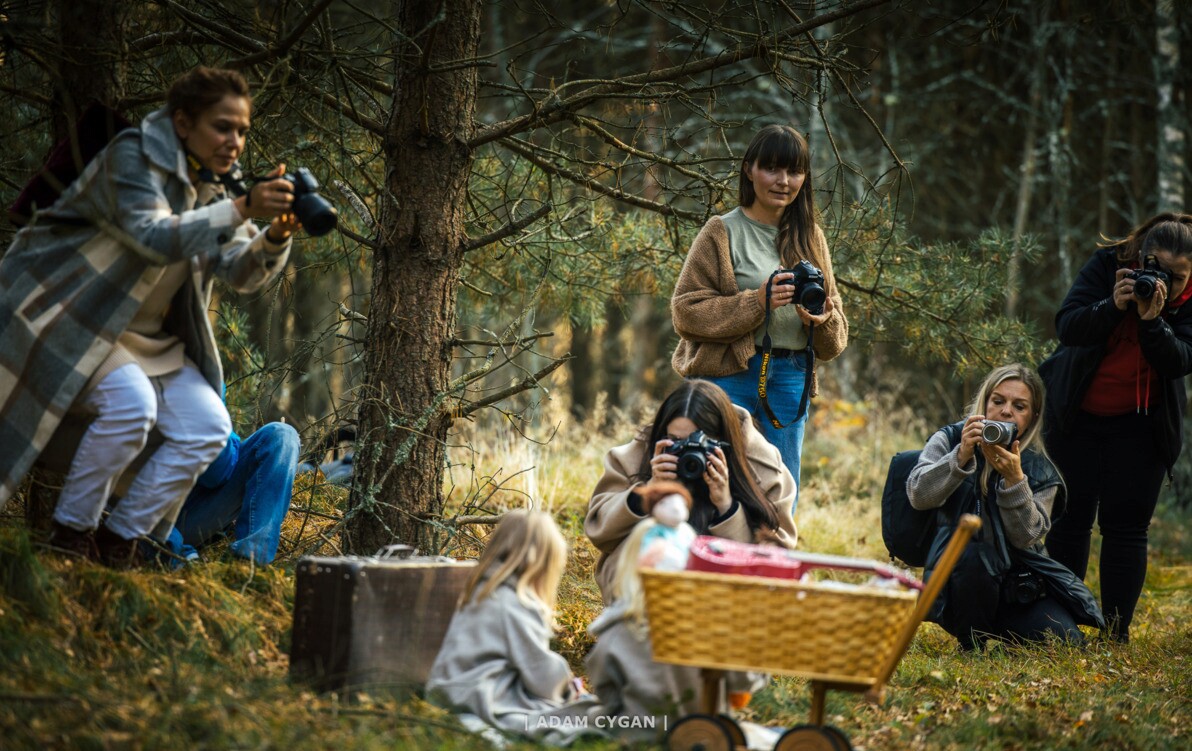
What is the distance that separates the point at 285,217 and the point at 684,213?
2.08 meters

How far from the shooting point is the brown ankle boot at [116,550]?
138 inches

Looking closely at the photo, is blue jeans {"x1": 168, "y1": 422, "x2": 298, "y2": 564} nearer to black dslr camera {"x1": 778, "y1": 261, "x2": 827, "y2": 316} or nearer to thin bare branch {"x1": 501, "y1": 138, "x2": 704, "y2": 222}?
thin bare branch {"x1": 501, "y1": 138, "x2": 704, "y2": 222}

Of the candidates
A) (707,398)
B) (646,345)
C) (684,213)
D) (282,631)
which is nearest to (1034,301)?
(646,345)

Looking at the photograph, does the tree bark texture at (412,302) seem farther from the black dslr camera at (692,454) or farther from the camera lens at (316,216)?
the black dslr camera at (692,454)

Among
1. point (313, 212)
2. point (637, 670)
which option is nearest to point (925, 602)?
point (637, 670)

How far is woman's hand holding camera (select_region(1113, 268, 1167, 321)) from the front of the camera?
4.76 m

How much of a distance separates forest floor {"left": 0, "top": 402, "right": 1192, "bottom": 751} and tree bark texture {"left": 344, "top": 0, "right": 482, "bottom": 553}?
0.32 metres

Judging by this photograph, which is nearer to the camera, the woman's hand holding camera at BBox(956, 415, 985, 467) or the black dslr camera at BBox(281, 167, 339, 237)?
the black dslr camera at BBox(281, 167, 339, 237)

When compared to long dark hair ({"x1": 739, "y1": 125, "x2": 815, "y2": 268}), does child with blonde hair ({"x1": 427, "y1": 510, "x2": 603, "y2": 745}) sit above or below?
below

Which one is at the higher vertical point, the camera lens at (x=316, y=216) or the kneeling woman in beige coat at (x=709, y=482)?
the camera lens at (x=316, y=216)

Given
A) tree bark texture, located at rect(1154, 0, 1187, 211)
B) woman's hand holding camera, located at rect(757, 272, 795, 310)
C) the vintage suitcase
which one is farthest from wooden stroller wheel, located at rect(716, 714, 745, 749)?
tree bark texture, located at rect(1154, 0, 1187, 211)

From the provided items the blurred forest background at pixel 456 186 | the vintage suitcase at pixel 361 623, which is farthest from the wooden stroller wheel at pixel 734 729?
the blurred forest background at pixel 456 186

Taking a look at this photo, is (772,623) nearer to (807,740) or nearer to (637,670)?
(807,740)

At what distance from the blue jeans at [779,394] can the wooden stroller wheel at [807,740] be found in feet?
Result: 5.63
